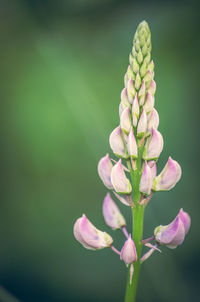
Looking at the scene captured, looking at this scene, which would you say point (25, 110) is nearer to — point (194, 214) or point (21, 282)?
point (21, 282)

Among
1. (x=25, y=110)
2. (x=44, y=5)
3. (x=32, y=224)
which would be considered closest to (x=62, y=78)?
(x=25, y=110)

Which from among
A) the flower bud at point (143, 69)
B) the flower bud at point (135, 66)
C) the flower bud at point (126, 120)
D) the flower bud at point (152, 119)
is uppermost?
the flower bud at point (135, 66)

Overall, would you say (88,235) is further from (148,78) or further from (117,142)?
(148,78)

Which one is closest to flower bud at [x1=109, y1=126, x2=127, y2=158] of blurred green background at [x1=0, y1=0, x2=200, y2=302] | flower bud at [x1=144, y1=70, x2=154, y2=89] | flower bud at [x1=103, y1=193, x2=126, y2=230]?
flower bud at [x1=144, y1=70, x2=154, y2=89]

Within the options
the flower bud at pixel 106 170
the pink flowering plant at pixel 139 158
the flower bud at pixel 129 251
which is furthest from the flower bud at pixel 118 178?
the flower bud at pixel 129 251

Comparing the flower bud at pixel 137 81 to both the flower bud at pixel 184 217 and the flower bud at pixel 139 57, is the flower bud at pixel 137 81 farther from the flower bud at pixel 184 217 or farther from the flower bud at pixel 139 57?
the flower bud at pixel 184 217

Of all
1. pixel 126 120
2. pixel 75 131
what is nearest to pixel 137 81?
pixel 126 120
